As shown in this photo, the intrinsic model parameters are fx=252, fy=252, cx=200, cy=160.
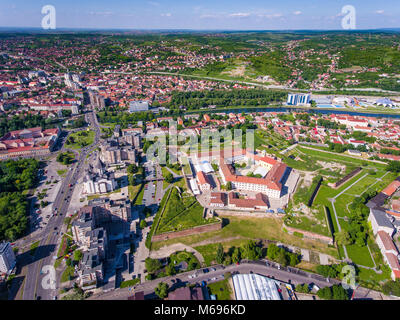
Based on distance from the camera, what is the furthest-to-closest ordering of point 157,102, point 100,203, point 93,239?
point 157,102, point 100,203, point 93,239

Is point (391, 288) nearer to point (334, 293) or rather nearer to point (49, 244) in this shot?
point (334, 293)

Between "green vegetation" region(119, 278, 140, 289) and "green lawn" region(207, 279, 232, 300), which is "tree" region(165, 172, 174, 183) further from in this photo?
"green lawn" region(207, 279, 232, 300)

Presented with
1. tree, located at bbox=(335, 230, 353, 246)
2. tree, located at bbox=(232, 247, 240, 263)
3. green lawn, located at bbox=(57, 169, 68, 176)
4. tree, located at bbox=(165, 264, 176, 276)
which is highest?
green lawn, located at bbox=(57, 169, 68, 176)

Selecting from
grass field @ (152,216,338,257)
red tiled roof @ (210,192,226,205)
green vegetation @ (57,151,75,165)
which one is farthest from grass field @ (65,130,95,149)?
grass field @ (152,216,338,257)

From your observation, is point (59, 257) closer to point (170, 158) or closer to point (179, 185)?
point (179, 185)

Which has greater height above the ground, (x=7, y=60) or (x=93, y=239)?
(x=7, y=60)
